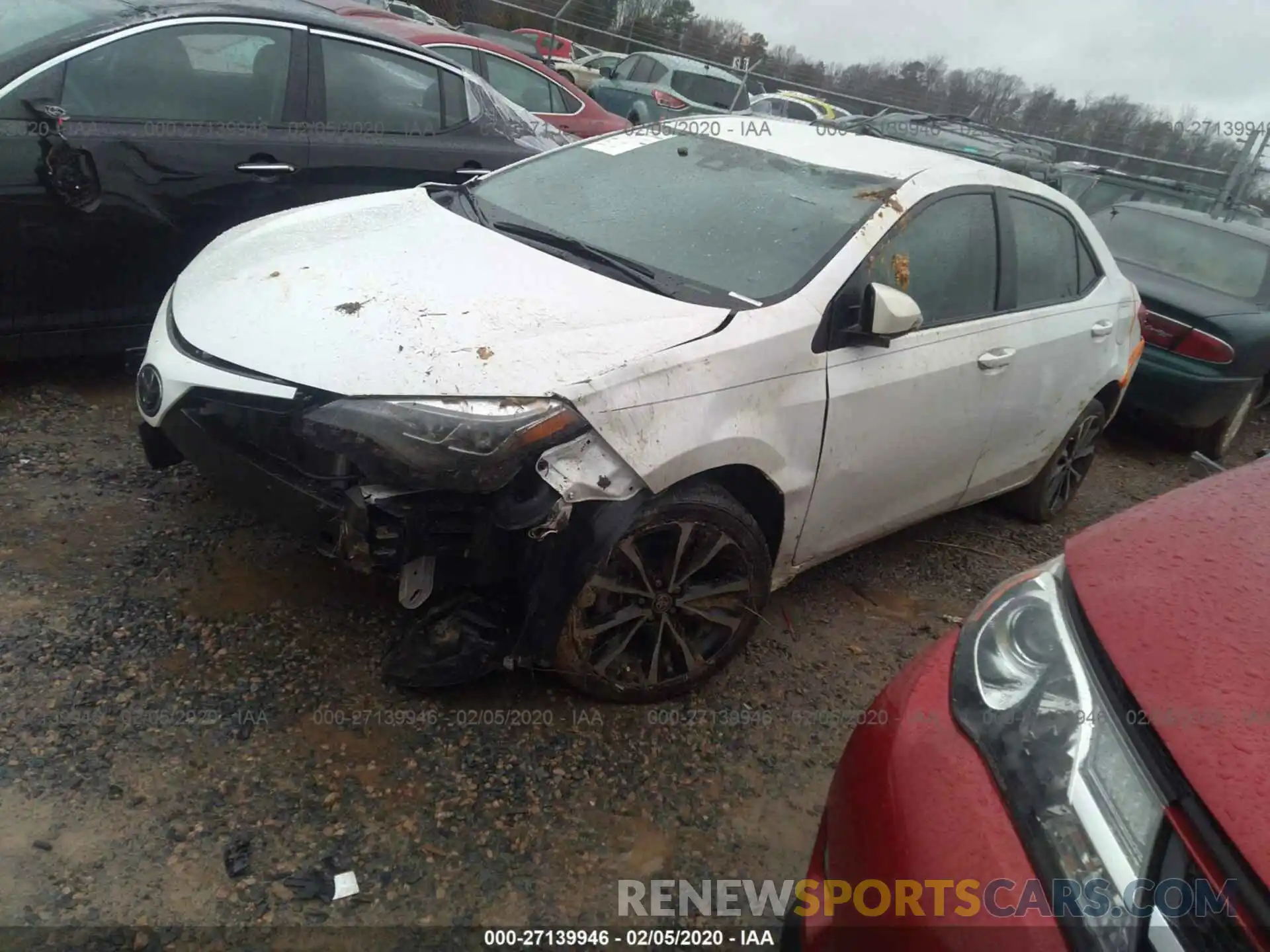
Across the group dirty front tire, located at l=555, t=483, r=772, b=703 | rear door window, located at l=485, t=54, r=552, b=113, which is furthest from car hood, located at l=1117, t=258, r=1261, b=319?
rear door window, located at l=485, t=54, r=552, b=113

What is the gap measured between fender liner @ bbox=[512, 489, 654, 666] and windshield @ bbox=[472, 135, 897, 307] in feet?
2.36

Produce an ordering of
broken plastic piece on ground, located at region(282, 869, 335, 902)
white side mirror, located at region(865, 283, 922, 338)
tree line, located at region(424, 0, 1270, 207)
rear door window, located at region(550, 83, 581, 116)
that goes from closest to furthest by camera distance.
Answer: broken plastic piece on ground, located at region(282, 869, 335, 902) < white side mirror, located at region(865, 283, 922, 338) < rear door window, located at region(550, 83, 581, 116) < tree line, located at region(424, 0, 1270, 207)

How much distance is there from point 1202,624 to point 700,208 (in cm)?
210

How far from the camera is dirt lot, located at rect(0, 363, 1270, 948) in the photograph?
6.87 feet

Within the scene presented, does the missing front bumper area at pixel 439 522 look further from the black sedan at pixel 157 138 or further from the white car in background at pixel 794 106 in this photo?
the white car in background at pixel 794 106

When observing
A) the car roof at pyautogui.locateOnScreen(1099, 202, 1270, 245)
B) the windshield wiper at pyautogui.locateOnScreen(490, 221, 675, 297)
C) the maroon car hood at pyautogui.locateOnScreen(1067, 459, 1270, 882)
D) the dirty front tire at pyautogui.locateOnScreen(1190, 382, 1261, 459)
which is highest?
the car roof at pyautogui.locateOnScreen(1099, 202, 1270, 245)

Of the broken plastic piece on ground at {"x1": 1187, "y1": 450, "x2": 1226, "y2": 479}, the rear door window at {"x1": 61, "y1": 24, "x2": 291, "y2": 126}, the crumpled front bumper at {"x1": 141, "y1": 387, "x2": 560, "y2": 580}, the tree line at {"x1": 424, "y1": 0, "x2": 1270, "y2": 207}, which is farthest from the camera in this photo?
the tree line at {"x1": 424, "y1": 0, "x2": 1270, "y2": 207}

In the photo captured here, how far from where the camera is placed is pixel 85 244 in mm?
3613

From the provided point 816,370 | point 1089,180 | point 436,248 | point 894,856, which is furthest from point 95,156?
point 1089,180

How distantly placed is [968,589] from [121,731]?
3.13 meters

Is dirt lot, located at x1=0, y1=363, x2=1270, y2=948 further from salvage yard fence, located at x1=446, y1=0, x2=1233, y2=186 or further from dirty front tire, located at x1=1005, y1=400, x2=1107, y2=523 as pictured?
salvage yard fence, located at x1=446, y1=0, x2=1233, y2=186

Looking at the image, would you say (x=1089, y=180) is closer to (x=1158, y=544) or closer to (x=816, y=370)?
(x=816, y=370)

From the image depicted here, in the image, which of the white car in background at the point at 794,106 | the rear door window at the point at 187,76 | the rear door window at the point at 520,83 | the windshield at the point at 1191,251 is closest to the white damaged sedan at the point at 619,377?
the rear door window at the point at 187,76

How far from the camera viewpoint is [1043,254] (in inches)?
147
